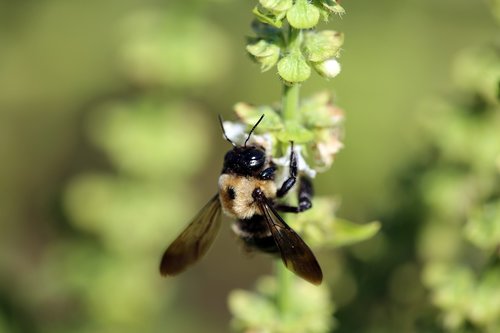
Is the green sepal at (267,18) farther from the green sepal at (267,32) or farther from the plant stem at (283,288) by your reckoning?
the plant stem at (283,288)

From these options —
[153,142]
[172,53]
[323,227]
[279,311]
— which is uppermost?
[172,53]

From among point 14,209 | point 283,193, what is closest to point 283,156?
point 283,193

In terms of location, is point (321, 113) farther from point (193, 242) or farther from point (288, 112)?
point (193, 242)

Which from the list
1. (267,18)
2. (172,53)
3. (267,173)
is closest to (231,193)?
(267,173)

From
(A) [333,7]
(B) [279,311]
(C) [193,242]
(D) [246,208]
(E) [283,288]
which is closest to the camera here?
(A) [333,7]

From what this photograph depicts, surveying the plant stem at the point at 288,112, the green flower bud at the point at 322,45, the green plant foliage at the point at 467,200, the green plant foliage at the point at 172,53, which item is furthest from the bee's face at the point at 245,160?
the green plant foliage at the point at 172,53

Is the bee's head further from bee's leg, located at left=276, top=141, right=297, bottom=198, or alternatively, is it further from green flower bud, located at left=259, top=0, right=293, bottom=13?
green flower bud, located at left=259, top=0, right=293, bottom=13
